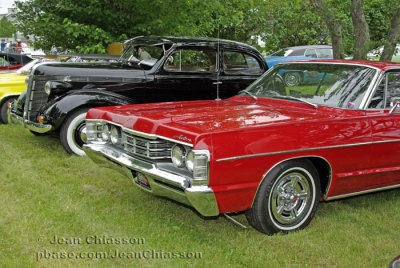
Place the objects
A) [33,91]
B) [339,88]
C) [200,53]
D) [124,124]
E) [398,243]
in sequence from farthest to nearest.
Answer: [200,53]
[33,91]
[339,88]
[124,124]
[398,243]

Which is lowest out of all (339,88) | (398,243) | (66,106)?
(398,243)

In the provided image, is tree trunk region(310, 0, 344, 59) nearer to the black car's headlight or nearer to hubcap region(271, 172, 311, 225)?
the black car's headlight

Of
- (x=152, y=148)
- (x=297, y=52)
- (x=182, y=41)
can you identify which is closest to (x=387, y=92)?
(x=152, y=148)

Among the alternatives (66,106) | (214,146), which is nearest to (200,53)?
(66,106)

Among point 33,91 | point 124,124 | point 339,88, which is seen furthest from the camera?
point 33,91

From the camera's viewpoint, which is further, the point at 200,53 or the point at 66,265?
the point at 200,53

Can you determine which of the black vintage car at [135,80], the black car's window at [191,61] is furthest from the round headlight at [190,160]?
the black car's window at [191,61]

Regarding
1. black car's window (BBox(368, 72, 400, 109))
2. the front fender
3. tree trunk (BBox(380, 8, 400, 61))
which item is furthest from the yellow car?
tree trunk (BBox(380, 8, 400, 61))

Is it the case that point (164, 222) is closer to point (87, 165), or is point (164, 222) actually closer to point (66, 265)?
point (66, 265)

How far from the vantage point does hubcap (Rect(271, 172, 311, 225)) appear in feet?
12.2

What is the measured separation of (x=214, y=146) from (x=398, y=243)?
1.93 meters

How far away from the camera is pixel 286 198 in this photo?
377cm

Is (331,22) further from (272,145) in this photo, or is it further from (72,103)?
(272,145)

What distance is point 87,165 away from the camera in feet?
19.4
